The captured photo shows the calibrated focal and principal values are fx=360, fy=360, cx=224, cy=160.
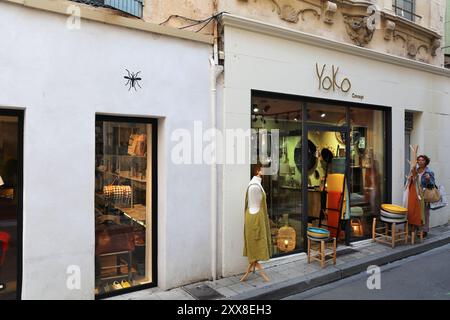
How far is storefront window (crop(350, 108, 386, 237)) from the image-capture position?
764 centimetres

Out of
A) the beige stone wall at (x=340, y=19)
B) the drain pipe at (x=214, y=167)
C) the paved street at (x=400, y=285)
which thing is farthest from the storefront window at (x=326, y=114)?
the paved street at (x=400, y=285)

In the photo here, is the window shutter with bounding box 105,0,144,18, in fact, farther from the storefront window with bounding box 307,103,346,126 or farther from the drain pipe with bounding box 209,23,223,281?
the storefront window with bounding box 307,103,346,126

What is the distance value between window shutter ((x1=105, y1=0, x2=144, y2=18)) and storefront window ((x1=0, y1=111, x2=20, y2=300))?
1.89m

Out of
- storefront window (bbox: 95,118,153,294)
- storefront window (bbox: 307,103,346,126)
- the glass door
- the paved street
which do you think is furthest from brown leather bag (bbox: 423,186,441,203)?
storefront window (bbox: 95,118,153,294)

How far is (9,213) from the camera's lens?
4246mm

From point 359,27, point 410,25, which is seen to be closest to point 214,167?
point 359,27

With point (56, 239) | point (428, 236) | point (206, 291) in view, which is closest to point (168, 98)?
point (56, 239)

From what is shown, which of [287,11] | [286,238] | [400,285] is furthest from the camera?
[286,238]

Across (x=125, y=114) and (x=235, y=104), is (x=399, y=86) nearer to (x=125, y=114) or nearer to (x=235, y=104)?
(x=235, y=104)

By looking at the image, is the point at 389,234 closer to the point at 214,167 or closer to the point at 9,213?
the point at 214,167

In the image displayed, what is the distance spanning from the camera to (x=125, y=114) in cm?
470

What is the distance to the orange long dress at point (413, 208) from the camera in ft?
24.0

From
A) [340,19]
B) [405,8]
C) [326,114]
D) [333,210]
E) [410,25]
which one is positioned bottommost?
[333,210]

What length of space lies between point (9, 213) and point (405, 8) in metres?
9.15
